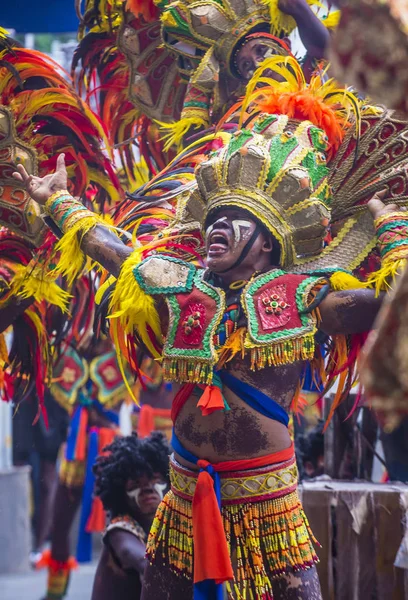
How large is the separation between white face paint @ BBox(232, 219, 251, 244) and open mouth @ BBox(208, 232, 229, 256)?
1.5 inches

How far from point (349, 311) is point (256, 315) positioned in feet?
0.99

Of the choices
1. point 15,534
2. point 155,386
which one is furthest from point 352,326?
point 15,534

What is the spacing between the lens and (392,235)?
123 inches

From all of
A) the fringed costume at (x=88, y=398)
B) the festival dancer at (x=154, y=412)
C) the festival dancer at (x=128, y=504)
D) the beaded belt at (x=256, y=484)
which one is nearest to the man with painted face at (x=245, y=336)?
the beaded belt at (x=256, y=484)

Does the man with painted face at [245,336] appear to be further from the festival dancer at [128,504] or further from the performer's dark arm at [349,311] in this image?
the festival dancer at [128,504]

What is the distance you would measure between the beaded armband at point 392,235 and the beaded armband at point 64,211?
1.08 metres

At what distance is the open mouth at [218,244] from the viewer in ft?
10.5

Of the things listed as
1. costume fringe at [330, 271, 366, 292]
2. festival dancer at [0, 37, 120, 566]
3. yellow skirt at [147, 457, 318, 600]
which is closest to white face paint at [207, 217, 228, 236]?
costume fringe at [330, 271, 366, 292]

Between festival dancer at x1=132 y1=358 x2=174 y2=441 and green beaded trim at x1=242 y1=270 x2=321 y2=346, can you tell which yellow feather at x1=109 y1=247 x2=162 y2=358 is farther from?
festival dancer at x1=132 y1=358 x2=174 y2=441

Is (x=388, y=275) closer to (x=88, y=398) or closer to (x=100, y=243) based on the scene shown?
(x=100, y=243)

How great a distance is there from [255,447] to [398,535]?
1154 mm

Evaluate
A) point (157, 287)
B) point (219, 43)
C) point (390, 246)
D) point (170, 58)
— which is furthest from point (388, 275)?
point (170, 58)

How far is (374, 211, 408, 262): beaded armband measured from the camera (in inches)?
121

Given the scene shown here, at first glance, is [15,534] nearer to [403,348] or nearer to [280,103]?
[280,103]
